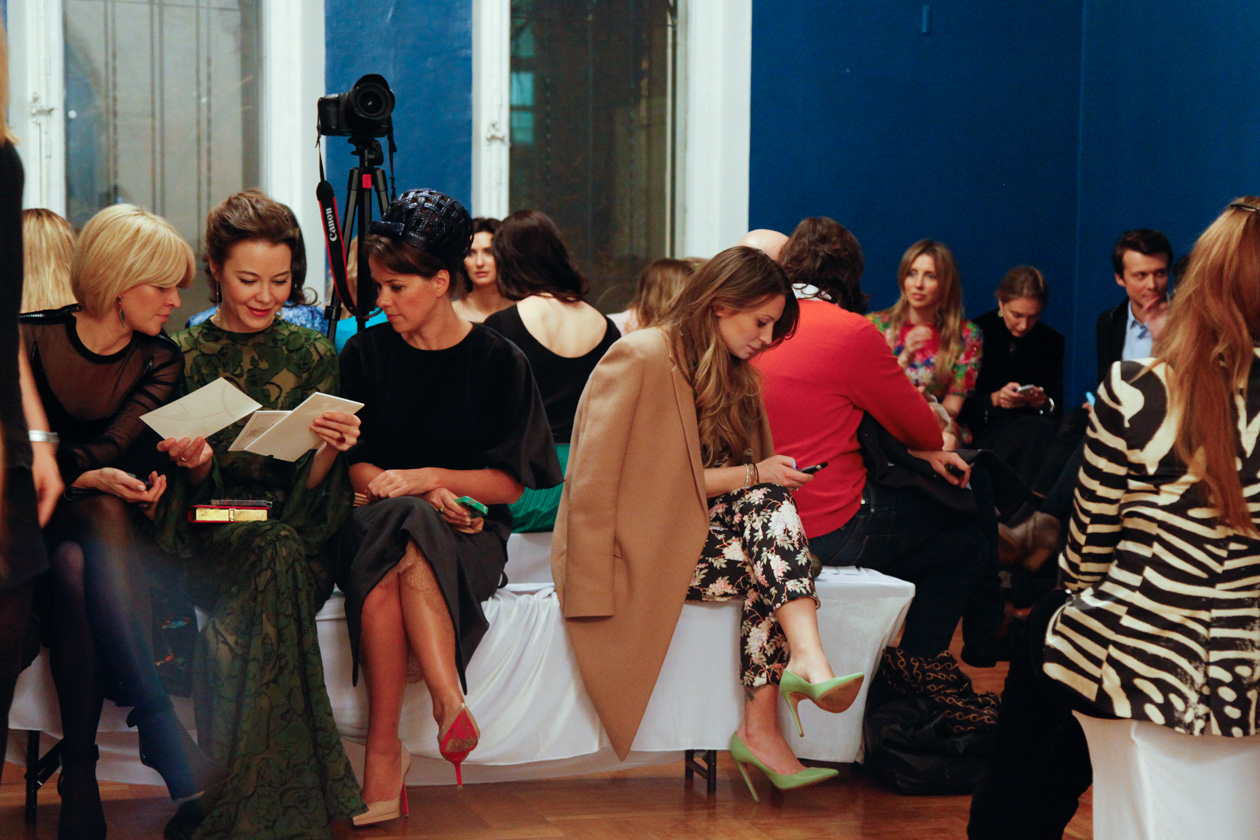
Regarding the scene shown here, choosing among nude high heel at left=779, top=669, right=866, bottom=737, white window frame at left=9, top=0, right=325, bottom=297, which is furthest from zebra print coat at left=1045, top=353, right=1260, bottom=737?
white window frame at left=9, top=0, right=325, bottom=297

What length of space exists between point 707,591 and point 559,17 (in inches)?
136

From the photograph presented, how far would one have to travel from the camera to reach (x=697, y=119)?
5.94 metres

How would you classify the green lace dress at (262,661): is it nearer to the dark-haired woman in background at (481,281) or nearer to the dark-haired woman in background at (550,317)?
the dark-haired woman in background at (550,317)

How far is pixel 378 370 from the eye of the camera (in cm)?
309

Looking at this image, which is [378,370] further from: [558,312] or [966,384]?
[966,384]

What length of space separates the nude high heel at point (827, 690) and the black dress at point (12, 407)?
1689mm

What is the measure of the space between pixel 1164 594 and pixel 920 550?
62.7 inches

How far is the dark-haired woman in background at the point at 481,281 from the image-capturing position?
475 cm

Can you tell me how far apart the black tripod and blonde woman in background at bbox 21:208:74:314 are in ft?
2.16

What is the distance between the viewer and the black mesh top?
2.75 metres

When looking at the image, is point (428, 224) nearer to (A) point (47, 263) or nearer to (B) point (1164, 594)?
(A) point (47, 263)

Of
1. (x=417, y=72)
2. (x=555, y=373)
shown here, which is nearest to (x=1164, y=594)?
(x=555, y=373)

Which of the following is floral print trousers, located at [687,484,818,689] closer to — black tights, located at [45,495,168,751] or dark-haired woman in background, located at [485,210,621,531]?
dark-haired woman in background, located at [485,210,621,531]

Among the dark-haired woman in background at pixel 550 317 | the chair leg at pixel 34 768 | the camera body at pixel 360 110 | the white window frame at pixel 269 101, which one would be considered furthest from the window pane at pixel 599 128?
the chair leg at pixel 34 768
